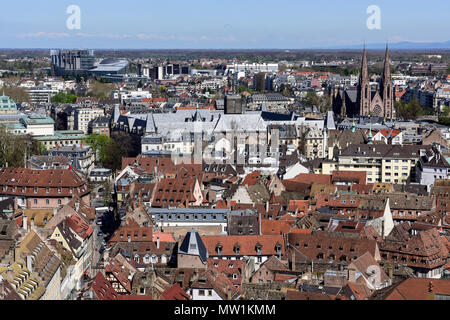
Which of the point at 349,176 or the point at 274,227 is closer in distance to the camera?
the point at 274,227

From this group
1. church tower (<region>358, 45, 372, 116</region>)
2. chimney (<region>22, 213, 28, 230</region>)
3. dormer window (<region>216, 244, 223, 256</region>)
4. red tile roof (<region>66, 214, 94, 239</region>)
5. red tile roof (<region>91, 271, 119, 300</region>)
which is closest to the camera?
red tile roof (<region>91, 271, 119, 300</region>)

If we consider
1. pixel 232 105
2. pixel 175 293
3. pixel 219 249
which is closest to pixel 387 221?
pixel 219 249

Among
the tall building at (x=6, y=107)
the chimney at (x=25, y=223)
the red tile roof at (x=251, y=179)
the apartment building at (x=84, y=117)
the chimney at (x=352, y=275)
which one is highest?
the chimney at (x=352, y=275)

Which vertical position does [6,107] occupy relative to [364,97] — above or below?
below

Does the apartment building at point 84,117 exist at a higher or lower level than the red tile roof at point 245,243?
lower

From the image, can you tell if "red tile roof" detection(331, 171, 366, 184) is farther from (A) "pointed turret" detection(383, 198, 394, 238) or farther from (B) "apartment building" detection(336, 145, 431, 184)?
(A) "pointed turret" detection(383, 198, 394, 238)

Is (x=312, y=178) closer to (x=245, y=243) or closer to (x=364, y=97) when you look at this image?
(x=245, y=243)

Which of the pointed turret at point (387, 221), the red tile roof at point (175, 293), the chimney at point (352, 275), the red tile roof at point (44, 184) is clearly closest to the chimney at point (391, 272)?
the chimney at point (352, 275)

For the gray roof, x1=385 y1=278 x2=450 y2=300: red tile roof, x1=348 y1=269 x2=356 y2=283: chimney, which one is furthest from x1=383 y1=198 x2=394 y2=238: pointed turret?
x1=385 y1=278 x2=450 y2=300: red tile roof

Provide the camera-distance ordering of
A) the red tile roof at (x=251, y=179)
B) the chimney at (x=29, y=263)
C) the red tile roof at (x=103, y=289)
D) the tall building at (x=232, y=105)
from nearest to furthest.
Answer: the red tile roof at (x=103, y=289) < the chimney at (x=29, y=263) < the red tile roof at (x=251, y=179) < the tall building at (x=232, y=105)

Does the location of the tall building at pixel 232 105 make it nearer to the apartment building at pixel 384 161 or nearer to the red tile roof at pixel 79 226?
the apartment building at pixel 384 161
